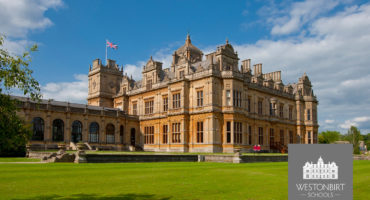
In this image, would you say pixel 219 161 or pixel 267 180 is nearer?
Result: pixel 267 180

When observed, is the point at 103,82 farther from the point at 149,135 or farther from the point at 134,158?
the point at 134,158

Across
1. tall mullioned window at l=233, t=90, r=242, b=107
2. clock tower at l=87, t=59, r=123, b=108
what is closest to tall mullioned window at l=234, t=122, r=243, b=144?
tall mullioned window at l=233, t=90, r=242, b=107

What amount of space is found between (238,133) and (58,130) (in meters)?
23.5

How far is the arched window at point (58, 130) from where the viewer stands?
42112mm

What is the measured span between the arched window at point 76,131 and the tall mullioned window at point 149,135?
33.4 ft

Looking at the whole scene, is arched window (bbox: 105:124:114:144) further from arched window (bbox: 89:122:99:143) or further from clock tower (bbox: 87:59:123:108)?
clock tower (bbox: 87:59:123:108)

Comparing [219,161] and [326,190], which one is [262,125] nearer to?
[219,161]

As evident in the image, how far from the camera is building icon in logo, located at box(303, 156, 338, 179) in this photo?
468cm

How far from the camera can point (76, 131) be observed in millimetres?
44375

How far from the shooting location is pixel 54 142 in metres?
41.4

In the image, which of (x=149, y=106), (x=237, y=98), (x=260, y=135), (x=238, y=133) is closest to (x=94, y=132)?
(x=149, y=106)

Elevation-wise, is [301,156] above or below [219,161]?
above

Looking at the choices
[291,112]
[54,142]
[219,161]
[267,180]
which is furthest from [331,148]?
[291,112]

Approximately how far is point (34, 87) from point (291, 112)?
5311 centimetres
